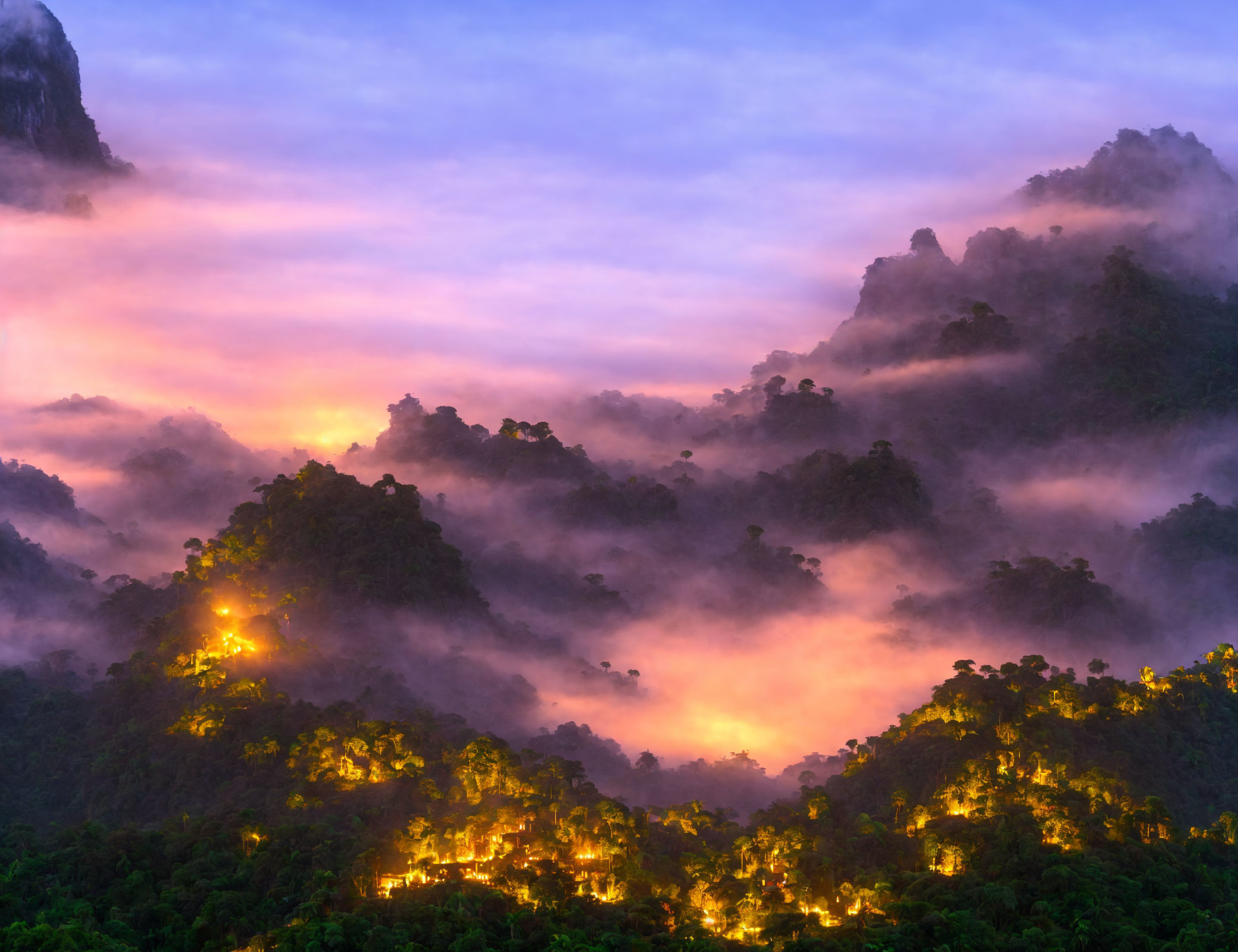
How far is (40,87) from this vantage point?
180250mm

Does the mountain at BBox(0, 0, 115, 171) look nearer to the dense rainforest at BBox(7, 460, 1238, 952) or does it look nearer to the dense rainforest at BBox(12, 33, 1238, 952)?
the dense rainforest at BBox(12, 33, 1238, 952)

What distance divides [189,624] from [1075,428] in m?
120

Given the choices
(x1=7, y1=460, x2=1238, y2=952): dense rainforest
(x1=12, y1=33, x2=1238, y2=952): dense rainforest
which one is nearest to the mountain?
(x1=12, y1=33, x2=1238, y2=952): dense rainforest

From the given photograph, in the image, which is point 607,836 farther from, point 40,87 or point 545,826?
point 40,87

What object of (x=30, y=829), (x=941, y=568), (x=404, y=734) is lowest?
(x=30, y=829)

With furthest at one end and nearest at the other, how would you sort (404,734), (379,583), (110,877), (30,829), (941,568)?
(941,568) → (379,583) → (404,734) → (30,829) → (110,877)

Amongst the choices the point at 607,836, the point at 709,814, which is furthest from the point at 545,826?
the point at 709,814

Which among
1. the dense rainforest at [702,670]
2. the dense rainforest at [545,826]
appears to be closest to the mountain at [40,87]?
the dense rainforest at [702,670]

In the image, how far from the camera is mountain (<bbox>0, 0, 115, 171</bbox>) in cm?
17588

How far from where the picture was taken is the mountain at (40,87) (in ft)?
577

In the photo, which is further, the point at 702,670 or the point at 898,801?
the point at 702,670

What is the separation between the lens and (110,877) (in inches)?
3206

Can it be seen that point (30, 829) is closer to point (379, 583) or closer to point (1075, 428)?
point (379, 583)

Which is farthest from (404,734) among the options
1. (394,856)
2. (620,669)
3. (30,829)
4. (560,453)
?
(560,453)
